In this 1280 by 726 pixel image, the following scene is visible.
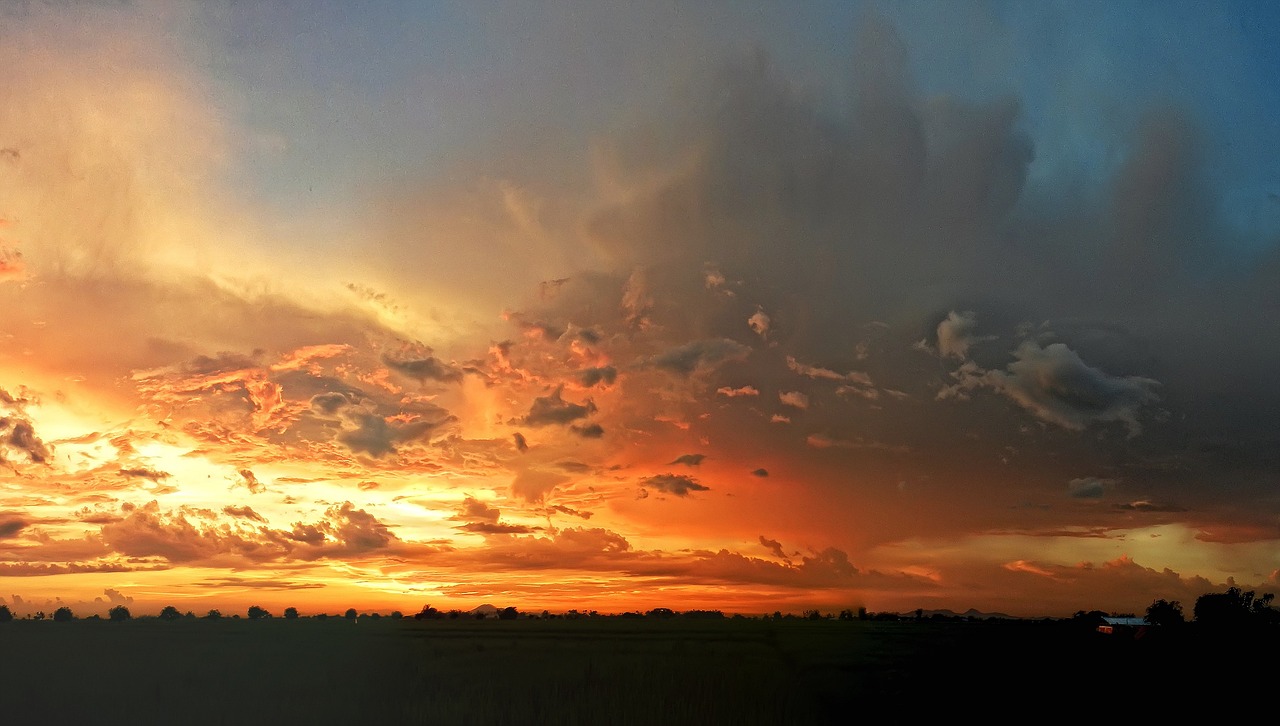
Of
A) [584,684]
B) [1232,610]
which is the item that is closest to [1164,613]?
[1232,610]

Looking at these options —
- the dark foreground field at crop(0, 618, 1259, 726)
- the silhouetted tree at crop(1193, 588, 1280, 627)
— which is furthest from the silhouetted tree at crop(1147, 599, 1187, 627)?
the dark foreground field at crop(0, 618, 1259, 726)

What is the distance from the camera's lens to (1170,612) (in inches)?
4835

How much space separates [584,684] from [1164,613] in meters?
123

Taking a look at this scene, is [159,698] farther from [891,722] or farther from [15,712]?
[891,722]

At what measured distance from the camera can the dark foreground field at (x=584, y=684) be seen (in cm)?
2245

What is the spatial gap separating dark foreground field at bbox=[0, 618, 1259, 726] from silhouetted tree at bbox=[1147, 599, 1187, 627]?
8527 cm

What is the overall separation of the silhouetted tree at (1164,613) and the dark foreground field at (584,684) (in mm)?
85268

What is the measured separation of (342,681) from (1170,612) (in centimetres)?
12769

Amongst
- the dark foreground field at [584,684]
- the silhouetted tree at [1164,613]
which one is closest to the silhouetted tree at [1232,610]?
the silhouetted tree at [1164,613]

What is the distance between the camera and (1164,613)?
123 m

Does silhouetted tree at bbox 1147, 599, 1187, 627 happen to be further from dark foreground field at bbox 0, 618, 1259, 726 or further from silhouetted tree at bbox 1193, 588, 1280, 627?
dark foreground field at bbox 0, 618, 1259, 726

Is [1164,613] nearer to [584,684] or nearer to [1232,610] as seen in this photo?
[1232,610]

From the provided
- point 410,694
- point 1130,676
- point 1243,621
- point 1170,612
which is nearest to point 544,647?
point 410,694

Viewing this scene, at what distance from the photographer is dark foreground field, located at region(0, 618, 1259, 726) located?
73.7ft
